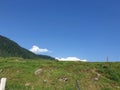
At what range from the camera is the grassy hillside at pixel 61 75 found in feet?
133

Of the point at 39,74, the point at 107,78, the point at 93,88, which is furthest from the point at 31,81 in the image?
the point at 107,78

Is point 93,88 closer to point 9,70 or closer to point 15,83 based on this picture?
point 15,83

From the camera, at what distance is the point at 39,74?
44062 mm

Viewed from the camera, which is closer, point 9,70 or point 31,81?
point 31,81

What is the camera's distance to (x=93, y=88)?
40000 mm

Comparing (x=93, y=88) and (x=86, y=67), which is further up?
(x=86, y=67)

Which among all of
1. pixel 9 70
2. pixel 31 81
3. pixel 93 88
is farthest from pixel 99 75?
pixel 9 70

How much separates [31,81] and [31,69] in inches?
180

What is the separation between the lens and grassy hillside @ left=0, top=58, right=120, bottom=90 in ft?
133

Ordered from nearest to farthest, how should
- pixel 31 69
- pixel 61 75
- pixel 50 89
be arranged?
pixel 50 89
pixel 61 75
pixel 31 69

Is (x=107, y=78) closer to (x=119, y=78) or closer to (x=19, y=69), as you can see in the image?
(x=119, y=78)

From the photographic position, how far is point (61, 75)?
1699 inches

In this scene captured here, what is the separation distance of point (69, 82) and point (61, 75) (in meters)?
2.44

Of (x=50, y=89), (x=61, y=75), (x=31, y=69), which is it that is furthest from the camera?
(x=31, y=69)
